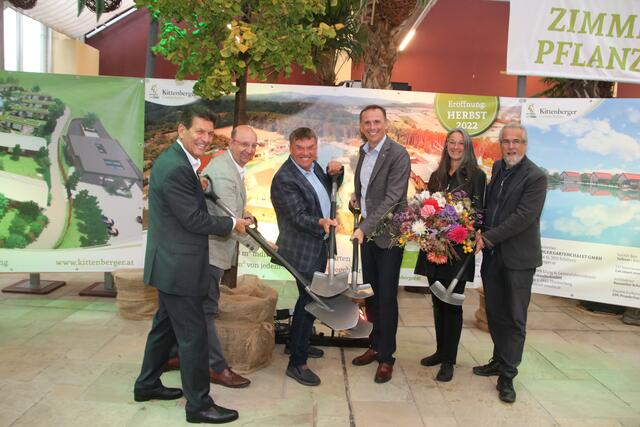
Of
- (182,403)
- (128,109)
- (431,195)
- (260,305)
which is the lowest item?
(182,403)

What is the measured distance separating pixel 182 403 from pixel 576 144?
396 centimetres

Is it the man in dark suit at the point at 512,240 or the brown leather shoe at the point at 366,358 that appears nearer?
the man in dark suit at the point at 512,240

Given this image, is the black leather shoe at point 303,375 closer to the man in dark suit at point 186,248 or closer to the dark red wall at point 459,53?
the man in dark suit at point 186,248

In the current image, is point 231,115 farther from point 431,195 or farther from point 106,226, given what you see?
point 431,195

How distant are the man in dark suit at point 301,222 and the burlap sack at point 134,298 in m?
1.61

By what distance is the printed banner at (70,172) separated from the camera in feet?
15.3

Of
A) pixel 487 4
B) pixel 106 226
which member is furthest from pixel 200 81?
pixel 487 4

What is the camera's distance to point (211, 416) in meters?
2.83

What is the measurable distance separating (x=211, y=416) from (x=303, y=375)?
0.76m

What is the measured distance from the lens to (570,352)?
4172mm

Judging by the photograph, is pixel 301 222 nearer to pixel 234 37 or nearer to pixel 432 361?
pixel 234 37

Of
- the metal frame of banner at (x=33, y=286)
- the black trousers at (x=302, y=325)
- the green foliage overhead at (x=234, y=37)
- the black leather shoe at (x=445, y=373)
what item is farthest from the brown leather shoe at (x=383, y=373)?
the metal frame of banner at (x=33, y=286)

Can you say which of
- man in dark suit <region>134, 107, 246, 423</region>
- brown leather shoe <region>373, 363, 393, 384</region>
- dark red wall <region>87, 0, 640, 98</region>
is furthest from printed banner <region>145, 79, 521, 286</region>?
dark red wall <region>87, 0, 640, 98</region>

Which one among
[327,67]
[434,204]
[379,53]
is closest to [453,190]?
[434,204]
